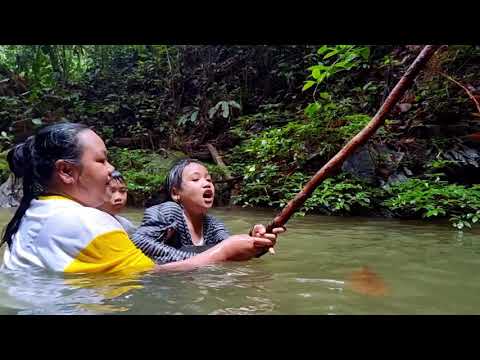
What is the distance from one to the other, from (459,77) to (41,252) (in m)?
6.66

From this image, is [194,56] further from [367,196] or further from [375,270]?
[375,270]

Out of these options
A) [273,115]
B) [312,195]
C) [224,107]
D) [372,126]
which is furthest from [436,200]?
[224,107]

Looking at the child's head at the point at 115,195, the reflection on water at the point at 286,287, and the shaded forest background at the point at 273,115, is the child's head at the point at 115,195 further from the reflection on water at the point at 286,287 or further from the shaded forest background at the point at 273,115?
the reflection on water at the point at 286,287

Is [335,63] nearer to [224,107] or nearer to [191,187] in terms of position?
[191,187]

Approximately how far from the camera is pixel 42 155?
1.90 meters

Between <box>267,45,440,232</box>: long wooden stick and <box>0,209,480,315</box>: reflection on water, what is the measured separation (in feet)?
1.32

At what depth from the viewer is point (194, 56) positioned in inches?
477

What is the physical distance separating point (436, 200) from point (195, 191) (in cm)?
318

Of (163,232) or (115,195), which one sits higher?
(115,195)

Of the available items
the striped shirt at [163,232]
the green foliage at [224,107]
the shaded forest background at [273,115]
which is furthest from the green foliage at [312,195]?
the green foliage at [224,107]

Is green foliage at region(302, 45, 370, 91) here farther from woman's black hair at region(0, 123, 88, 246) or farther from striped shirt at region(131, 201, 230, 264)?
woman's black hair at region(0, 123, 88, 246)

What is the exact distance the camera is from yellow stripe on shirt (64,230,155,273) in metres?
1.72

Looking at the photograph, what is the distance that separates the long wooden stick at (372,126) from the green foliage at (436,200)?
3.06m
